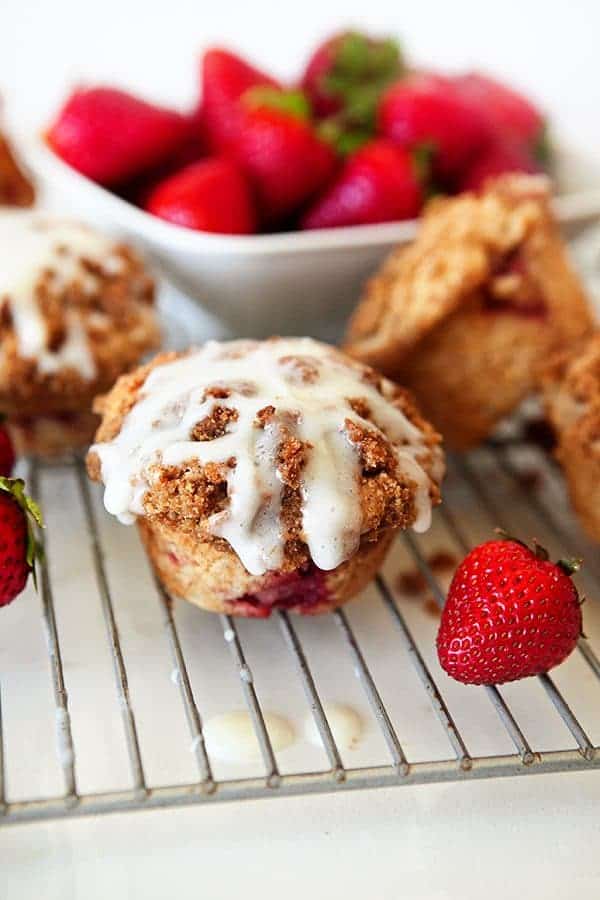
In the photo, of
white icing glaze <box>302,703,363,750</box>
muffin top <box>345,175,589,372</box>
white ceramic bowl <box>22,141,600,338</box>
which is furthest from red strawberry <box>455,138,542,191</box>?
white icing glaze <box>302,703,363,750</box>

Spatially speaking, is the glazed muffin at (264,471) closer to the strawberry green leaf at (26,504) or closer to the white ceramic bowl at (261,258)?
the strawberry green leaf at (26,504)

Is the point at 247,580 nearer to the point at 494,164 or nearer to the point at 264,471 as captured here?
the point at 264,471

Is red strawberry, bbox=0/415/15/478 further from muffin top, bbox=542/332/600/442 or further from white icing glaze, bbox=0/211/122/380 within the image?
muffin top, bbox=542/332/600/442

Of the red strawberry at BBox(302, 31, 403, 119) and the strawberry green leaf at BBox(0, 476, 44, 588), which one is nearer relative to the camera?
the strawberry green leaf at BBox(0, 476, 44, 588)

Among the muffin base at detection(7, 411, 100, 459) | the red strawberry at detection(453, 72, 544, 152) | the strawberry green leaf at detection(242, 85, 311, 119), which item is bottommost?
the muffin base at detection(7, 411, 100, 459)

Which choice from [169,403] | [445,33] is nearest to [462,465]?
[169,403]

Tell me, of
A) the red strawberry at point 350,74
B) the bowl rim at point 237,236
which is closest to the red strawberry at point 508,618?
the bowl rim at point 237,236

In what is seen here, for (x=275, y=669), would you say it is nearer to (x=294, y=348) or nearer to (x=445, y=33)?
(x=294, y=348)
